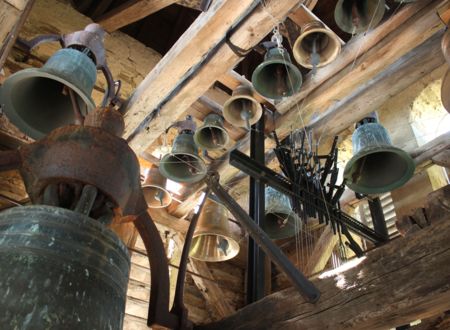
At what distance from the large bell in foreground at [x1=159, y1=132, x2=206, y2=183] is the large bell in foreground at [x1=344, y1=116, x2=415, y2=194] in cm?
132

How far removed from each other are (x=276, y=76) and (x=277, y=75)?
0.01 metres

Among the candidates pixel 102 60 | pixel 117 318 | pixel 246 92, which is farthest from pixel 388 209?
pixel 117 318

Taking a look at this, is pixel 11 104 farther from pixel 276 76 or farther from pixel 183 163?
pixel 276 76

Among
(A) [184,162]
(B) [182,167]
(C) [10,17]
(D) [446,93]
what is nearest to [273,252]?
(D) [446,93]

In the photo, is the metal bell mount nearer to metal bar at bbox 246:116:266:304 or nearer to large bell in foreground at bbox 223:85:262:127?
large bell in foreground at bbox 223:85:262:127

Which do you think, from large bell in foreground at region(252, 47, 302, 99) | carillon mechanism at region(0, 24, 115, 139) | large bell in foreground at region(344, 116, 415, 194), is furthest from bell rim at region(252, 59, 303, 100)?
carillon mechanism at region(0, 24, 115, 139)

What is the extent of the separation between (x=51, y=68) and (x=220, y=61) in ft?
4.10

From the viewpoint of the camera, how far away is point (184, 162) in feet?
12.8

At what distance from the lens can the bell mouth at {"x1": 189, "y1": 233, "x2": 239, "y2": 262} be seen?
13.2ft

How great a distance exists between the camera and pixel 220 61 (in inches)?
128

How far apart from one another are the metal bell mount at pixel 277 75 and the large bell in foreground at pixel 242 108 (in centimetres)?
25

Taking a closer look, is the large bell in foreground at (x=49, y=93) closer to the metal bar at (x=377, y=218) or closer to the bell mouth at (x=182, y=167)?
the bell mouth at (x=182, y=167)

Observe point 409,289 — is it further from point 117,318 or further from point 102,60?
point 102,60

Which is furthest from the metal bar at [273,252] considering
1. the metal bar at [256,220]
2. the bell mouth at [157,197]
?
the bell mouth at [157,197]
